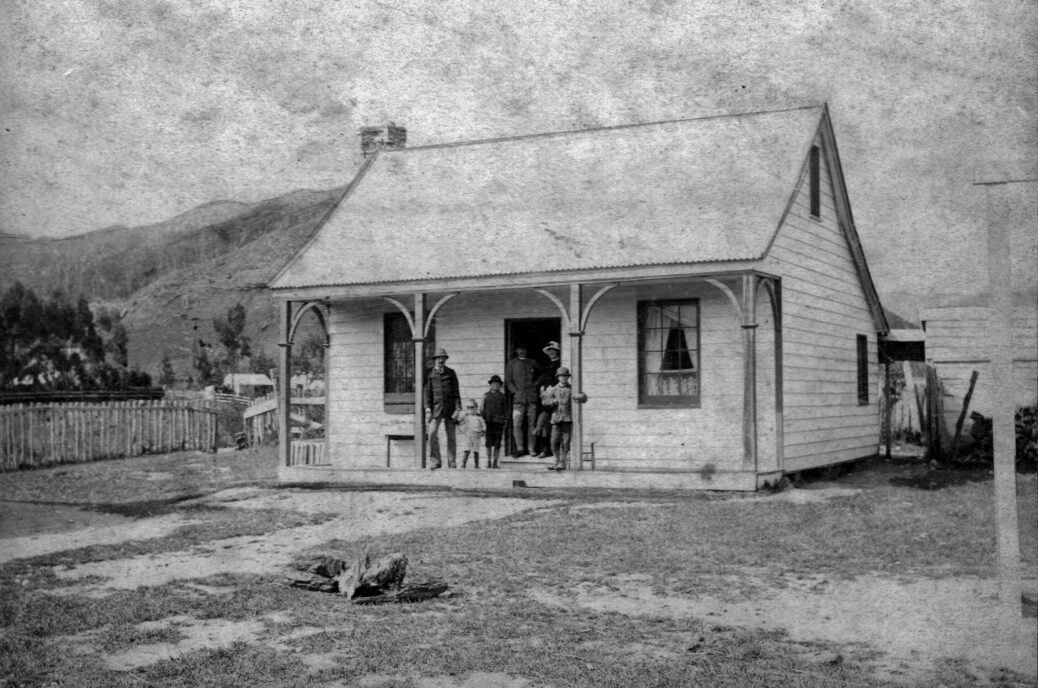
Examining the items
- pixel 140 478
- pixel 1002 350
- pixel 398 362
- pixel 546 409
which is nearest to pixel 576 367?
pixel 546 409

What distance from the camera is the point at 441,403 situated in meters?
16.0

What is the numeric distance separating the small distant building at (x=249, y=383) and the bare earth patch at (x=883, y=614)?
10.2 meters

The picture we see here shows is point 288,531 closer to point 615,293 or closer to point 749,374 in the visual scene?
point 749,374

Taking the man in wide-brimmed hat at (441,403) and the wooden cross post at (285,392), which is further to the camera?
the wooden cross post at (285,392)

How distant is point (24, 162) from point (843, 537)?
28.4ft

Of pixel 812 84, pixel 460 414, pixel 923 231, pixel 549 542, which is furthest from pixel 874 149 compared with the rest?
pixel 460 414

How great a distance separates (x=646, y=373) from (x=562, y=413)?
1515 millimetres

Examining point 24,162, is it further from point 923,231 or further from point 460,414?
point 923,231

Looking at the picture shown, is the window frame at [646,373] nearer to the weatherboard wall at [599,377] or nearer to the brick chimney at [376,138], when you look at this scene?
the weatherboard wall at [599,377]

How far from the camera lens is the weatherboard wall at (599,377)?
1521 cm

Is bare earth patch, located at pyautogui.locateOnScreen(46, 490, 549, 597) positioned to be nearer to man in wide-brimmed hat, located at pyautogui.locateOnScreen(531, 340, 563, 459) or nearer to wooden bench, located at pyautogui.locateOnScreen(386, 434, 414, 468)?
wooden bench, located at pyautogui.locateOnScreen(386, 434, 414, 468)

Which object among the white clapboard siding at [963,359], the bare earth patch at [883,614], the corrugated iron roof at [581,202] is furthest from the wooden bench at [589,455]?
the bare earth patch at [883,614]

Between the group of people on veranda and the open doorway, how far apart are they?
10.6 inches

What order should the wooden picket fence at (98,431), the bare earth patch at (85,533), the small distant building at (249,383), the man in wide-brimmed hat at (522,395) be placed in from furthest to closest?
1. the small distant building at (249,383)
2. the man in wide-brimmed hat at (522,395)
3. the wooden picket fence at (98,431)
4. the bare earth patch at (85,533)
